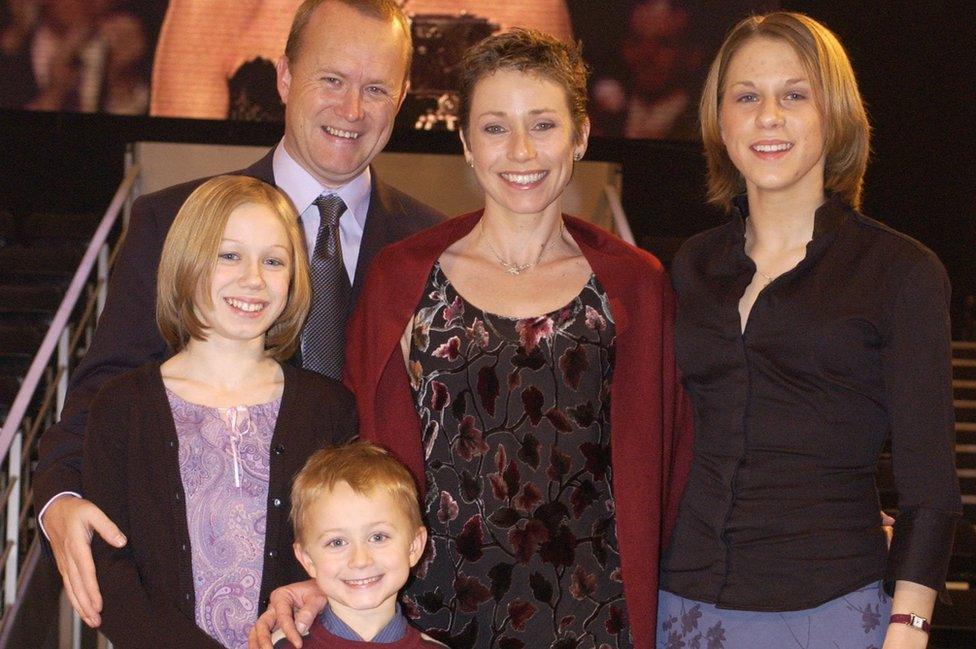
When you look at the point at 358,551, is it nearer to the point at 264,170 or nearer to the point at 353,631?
the point at 353,631

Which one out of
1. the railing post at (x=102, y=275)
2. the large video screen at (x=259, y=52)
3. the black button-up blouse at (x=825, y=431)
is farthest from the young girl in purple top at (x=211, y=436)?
the large video screen at (x=259, y=52)

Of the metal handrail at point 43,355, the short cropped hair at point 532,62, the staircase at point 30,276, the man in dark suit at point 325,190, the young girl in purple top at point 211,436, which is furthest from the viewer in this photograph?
the staircase at point 30,276

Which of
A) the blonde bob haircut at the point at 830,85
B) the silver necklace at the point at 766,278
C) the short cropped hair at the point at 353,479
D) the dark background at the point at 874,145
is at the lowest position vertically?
the short cropped hair at the point at 353,479

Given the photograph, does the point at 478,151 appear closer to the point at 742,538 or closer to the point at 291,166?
the point at 291,166

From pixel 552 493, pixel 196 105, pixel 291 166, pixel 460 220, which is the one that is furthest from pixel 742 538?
pixel 196 105

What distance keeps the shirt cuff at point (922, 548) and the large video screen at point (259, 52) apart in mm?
5579

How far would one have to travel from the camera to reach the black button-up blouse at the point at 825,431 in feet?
6.75

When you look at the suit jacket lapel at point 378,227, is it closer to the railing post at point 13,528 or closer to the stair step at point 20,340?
the railing post at point 13,528

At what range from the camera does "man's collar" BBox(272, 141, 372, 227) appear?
2.85 m

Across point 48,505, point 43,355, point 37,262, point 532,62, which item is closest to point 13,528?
point 43,355

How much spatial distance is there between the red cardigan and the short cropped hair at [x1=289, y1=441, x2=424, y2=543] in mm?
193

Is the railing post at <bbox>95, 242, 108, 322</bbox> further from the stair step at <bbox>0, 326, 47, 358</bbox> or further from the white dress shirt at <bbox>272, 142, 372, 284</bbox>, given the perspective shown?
the white dress shirt at <bbox>272, 142, 372, 284</bbox>

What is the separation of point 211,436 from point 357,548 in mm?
345

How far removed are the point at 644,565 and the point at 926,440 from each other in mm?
522
